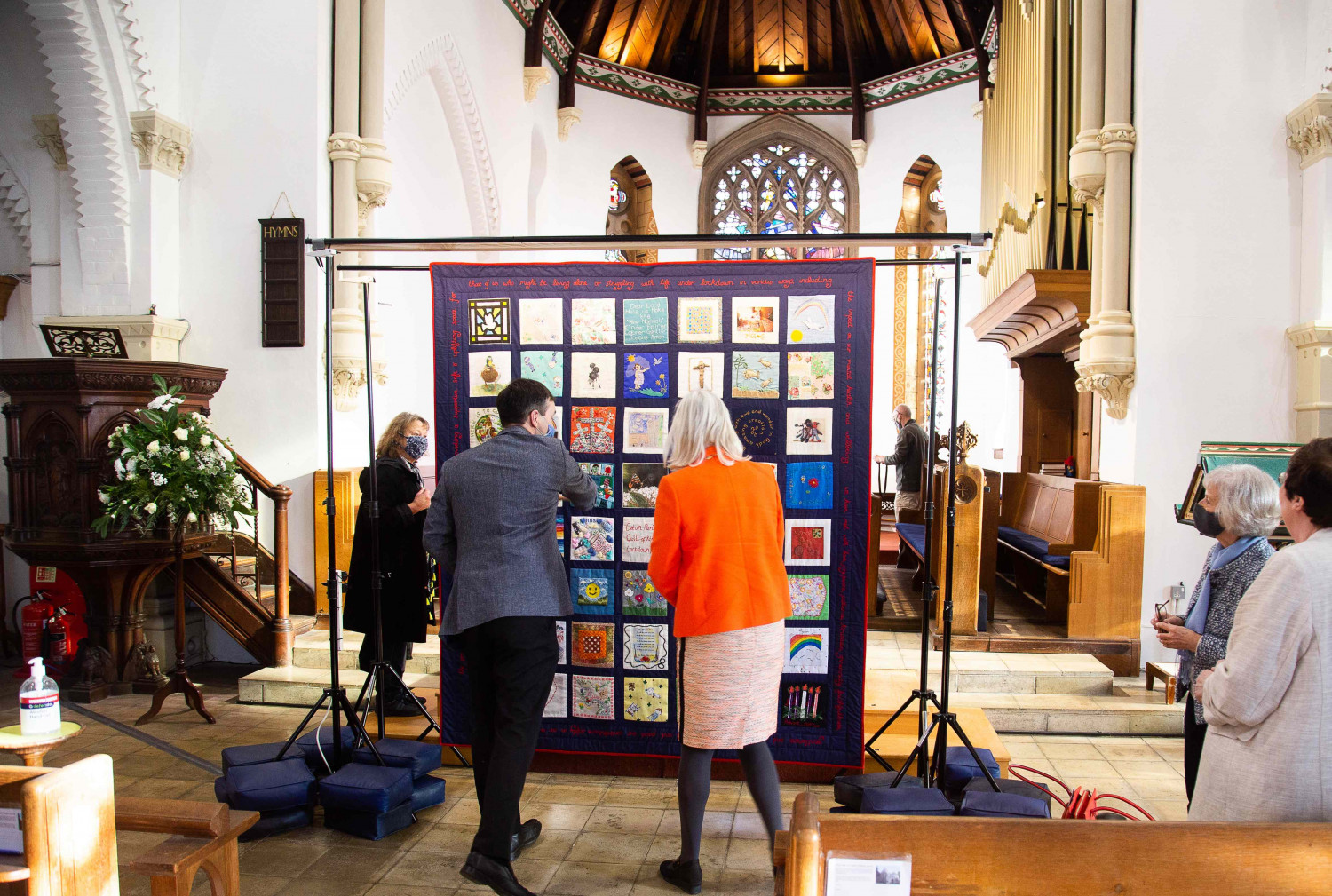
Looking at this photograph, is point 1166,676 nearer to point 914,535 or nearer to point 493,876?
point 914,535

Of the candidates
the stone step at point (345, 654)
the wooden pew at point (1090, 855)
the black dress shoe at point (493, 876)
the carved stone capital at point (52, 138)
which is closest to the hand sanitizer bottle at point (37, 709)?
the black dress shoe at point (493, 876)

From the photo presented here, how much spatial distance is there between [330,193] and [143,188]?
1190 millimetres

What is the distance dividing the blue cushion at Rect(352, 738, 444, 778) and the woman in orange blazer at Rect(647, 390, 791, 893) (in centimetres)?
125

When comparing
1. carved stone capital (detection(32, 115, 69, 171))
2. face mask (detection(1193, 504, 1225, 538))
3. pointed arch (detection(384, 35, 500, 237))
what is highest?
pointed arch (detection(384, 35, 500, 237))

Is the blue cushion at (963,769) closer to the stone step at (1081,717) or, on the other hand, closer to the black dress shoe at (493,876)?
the stone step at (1081,717)

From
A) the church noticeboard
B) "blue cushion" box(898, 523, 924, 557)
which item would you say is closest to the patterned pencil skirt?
"blue cushion" box(898, 523, 924, 557)

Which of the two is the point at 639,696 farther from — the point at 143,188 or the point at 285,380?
the point at 143,188

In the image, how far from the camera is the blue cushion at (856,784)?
323 centimetres

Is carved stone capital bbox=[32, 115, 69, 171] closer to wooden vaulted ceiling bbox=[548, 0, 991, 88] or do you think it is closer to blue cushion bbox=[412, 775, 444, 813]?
blue cushion bbox=[412, 775, 444, 813]

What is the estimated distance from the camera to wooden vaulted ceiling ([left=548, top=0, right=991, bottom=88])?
1128 cm

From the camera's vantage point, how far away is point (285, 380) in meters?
6.10

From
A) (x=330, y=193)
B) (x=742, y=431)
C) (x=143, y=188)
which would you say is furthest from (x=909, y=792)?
(x=143, y=188)

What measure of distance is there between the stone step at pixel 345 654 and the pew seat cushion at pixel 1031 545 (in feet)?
12.3

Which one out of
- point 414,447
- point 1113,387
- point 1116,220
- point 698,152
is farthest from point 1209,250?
point 698,152
